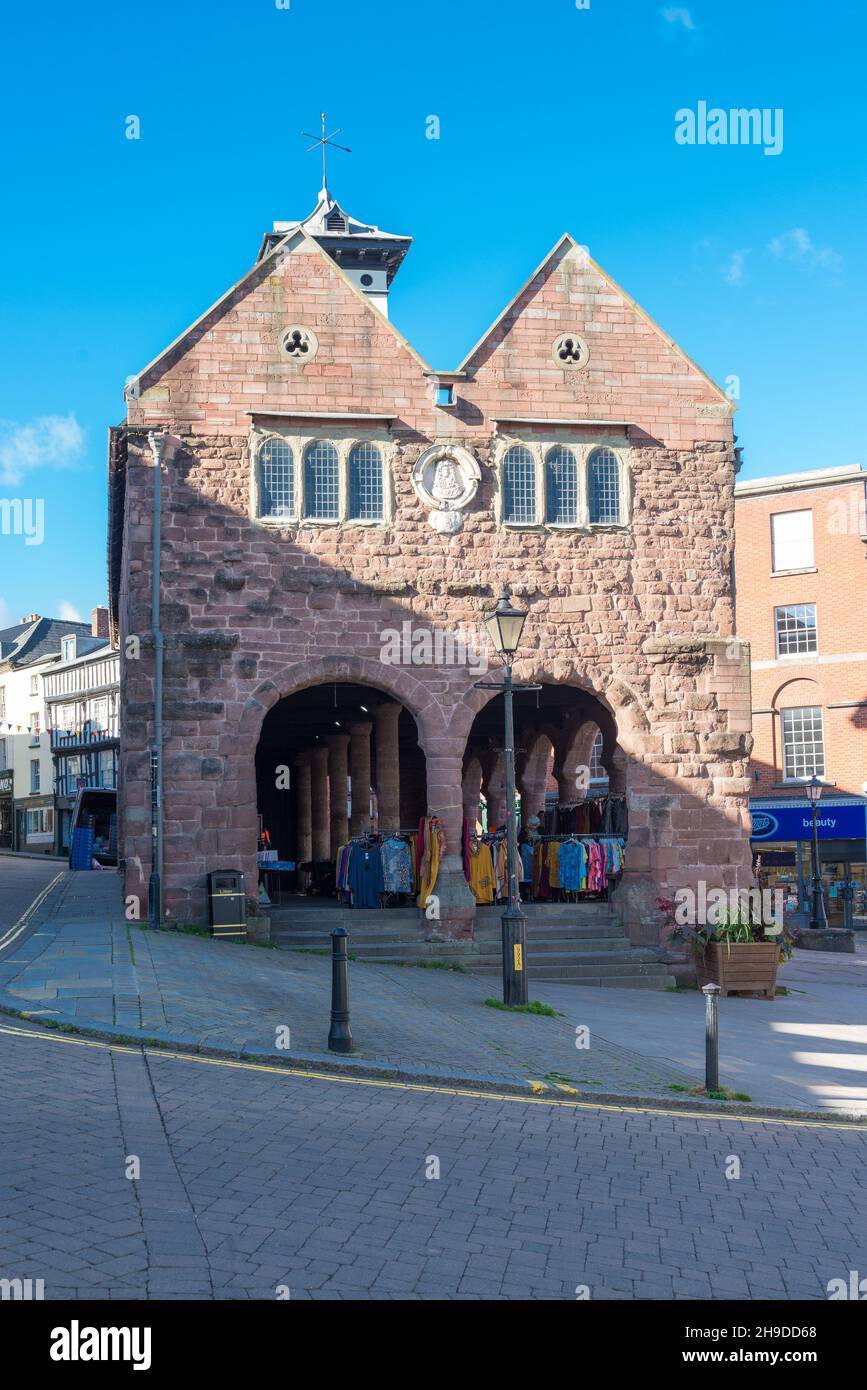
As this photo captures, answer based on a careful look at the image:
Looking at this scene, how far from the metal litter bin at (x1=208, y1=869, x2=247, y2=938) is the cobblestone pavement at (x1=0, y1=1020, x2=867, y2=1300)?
825 centimetres

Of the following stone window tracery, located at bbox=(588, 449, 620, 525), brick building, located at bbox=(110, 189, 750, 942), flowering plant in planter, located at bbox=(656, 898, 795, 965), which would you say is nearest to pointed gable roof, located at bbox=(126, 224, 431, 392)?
brick building, located at bbox=(110, 189, 750, 942)

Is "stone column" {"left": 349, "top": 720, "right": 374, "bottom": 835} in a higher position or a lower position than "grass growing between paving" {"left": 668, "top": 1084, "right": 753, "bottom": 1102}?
higher

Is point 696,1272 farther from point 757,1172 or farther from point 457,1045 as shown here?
point 457,1045

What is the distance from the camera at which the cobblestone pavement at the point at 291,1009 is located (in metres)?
10.9

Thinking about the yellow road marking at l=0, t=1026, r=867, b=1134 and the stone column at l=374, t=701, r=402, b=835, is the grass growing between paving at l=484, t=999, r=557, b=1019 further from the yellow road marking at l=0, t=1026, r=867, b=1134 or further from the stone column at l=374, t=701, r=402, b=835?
the stone column at l=374, t=701, r=402, b=835

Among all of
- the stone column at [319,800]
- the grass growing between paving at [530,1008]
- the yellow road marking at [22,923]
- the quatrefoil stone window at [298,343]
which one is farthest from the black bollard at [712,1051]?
the stone column at [319,800]

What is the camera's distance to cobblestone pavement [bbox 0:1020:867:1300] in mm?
5793

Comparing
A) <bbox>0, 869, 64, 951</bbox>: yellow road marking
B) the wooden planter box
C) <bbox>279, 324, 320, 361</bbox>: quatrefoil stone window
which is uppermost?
<bbox>279, 324, 320, 361</bbox>: quatrefoil stone window

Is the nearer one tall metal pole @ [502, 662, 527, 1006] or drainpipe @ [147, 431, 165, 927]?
tall metal pole @ [502, 662, 527, 1006]

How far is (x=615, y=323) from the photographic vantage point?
2153 cm

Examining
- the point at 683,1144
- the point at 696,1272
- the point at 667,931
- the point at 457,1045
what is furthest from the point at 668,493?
the point at 696,1272

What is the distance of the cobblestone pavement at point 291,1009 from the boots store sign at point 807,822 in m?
22.8

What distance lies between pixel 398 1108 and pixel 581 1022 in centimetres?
554
